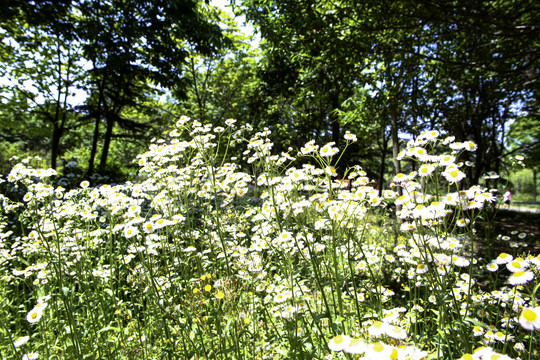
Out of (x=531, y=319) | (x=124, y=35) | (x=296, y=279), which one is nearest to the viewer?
(x=531, y=319)

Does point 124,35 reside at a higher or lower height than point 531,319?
higher

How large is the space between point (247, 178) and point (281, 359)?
153cm

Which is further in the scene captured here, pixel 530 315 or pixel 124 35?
pixel 124 35

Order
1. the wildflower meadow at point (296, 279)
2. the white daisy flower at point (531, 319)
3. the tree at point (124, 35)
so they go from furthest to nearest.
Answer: the tree at point (124, 35) → the wildflower meadow at point (296, 279) → the white daisy flower at point (531, 319)

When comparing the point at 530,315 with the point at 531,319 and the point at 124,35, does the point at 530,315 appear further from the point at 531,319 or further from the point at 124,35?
the point at 124,35

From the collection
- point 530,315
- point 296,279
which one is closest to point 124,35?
point 296,279

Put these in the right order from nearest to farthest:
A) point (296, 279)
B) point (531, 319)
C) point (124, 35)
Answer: point (531, 319)
point (296, 279)
point (124, 35)

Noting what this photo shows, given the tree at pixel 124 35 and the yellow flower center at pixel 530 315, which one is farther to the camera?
the tree at pixel 124 35

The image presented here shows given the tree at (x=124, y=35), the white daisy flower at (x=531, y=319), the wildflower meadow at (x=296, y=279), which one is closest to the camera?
the white daisy flower at (x=531, y=319)

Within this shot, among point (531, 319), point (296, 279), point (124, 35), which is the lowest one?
point (296, 279)

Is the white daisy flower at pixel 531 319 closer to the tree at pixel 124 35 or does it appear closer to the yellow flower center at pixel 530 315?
the yellow flower center at pixel 530 315

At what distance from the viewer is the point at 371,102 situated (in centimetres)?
517

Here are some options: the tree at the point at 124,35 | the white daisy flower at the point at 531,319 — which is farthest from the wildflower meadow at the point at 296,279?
the tree at the point at 124,35

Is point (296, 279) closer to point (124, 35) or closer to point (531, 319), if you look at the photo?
point (531, 319)
